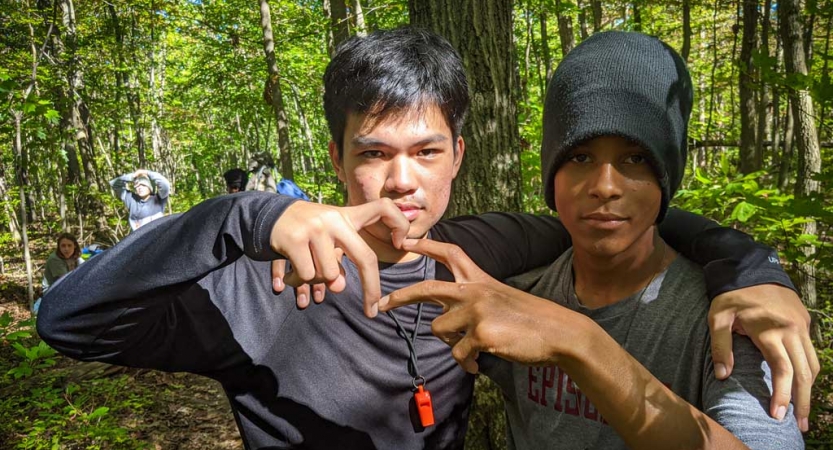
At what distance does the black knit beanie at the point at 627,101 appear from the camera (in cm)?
138

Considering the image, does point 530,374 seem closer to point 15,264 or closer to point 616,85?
point 616,85

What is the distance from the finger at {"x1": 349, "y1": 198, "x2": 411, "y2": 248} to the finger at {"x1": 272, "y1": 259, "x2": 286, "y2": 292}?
1.32ft

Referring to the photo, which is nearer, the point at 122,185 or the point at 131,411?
the point at 131,411

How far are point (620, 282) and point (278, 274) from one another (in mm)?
1080

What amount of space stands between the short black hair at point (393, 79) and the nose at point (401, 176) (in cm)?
17

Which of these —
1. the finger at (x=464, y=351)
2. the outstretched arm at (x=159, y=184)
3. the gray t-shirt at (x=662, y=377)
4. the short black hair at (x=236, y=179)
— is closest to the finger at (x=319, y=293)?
the finger at (x=464, y=351)

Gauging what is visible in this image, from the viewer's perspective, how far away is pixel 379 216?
3.47 ft

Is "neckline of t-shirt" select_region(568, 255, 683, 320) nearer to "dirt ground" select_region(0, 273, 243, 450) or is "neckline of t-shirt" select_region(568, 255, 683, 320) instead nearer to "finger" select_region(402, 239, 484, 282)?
"finger" select_region(402, 239, 484, 282)

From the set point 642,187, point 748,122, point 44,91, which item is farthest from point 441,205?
point 44,91

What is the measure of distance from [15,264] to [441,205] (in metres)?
18.7

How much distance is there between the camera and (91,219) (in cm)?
1342

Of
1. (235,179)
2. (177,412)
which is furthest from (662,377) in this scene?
(235,179)

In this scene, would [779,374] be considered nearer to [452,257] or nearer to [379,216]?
[452,257]

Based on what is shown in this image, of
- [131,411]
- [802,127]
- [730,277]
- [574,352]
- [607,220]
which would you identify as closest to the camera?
[574,352]
